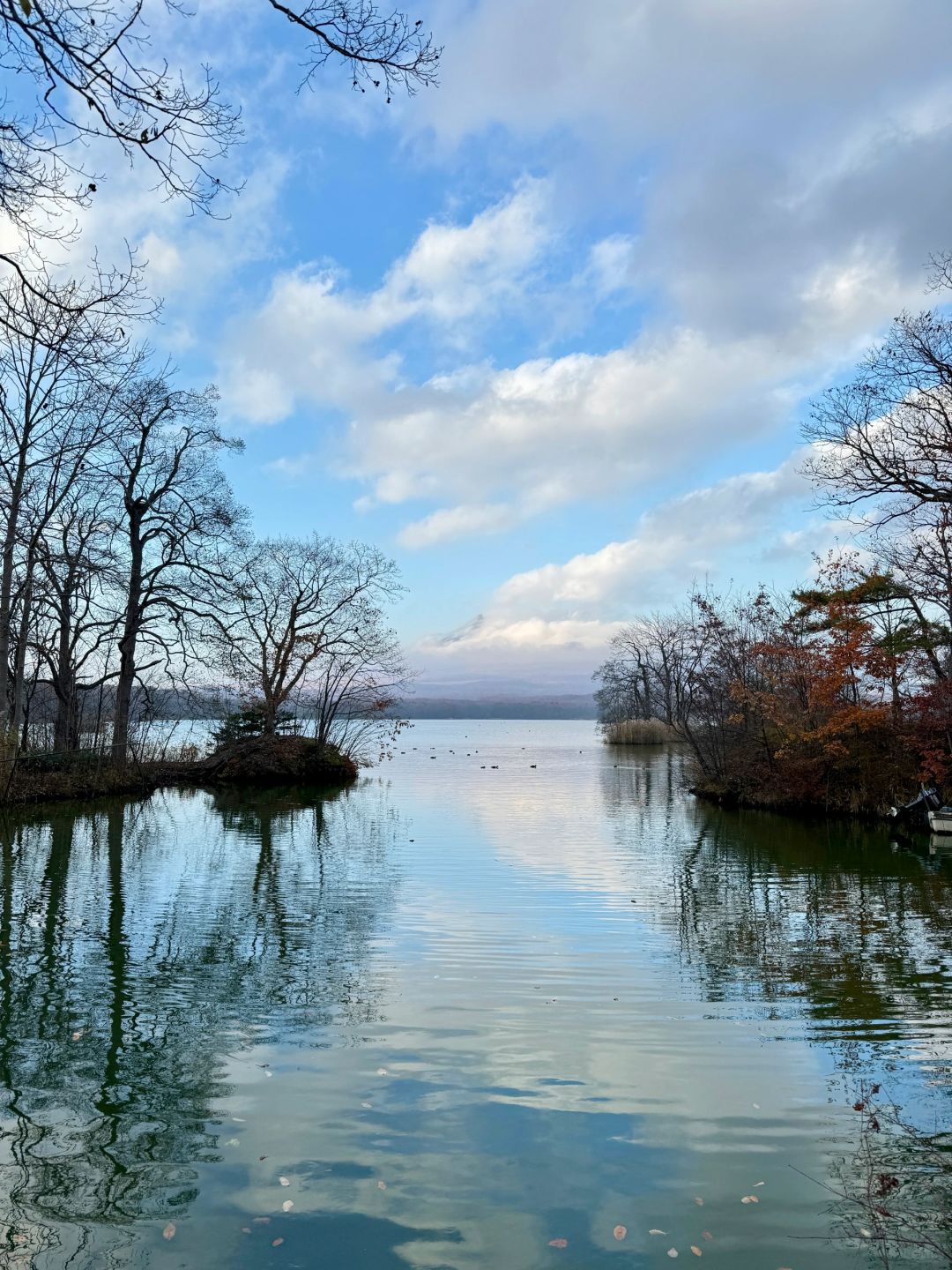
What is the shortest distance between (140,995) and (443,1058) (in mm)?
3048

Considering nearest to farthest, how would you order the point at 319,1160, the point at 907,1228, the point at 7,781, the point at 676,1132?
the point at 907,1228, the point at 319,1160, the point at 676,1132, the point at 7,781

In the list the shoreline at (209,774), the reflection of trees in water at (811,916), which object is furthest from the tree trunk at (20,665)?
the reflection of trees in water at (811,916)

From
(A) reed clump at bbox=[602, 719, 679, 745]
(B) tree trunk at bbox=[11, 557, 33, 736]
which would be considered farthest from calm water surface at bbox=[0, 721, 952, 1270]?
(A) reed clump at bbox=[602, 719, 679, 745]

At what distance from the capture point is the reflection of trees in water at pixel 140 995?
15.1 feet

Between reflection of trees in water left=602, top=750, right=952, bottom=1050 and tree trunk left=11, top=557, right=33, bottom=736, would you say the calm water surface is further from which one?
tree trunk left=11, top=557, right=33, bottom=736

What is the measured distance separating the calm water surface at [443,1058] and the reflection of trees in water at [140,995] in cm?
3

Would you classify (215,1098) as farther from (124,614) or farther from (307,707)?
(307,707)

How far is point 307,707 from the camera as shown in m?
Answer: 38.3

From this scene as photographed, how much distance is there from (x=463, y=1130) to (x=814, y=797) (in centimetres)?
2464

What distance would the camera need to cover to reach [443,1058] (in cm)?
651

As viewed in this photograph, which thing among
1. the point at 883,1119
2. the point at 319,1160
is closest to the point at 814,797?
the point at 883,1119

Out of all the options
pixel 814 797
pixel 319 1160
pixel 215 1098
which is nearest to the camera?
pixel 319 1160

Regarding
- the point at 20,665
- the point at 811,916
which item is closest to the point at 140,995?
the point at 811,916

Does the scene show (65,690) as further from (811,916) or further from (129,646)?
(811,916)
